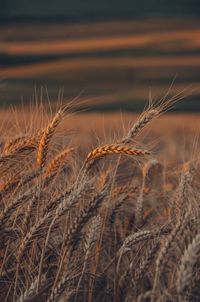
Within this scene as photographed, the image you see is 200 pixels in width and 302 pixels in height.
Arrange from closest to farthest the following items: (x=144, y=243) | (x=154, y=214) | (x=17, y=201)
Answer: (x=17, y=201), (x=144, y=243), (x=154, y=214)

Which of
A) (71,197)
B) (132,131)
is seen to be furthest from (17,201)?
(132,131)

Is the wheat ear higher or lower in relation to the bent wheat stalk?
higher

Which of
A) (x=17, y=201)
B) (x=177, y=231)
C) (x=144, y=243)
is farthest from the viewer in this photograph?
(x=144, y=243)

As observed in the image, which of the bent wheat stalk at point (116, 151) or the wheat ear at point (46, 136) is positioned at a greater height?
the wheat ear at point (46, 136)

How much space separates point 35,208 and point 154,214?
1.72 m

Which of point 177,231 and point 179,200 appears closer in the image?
point 177,231

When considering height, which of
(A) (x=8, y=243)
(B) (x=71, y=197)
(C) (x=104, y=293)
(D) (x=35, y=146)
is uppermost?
(D) (x=35, y=146)

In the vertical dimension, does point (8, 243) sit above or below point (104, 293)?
above

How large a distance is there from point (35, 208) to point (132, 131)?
59 cm

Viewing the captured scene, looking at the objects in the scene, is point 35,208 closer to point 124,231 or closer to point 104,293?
point 104,293

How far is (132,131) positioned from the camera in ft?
12.0

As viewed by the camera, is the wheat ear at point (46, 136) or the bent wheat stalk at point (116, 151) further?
the wheat ear at point (46, 136)

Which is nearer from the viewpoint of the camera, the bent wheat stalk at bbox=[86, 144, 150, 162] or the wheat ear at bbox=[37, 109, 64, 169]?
the bent wheat stalk at bbox=[86, 144, 150, 162]

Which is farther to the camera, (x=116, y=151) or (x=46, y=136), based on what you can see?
(x=46, y=136)
